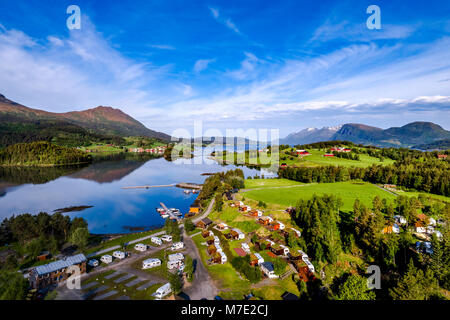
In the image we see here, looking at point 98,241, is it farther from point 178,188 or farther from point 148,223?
point 178,188

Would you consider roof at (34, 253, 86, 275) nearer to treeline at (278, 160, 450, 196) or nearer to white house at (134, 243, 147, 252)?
white house at (134, 243, 147, 252)

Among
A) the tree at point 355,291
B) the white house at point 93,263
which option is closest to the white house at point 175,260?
the white house at point 93,263

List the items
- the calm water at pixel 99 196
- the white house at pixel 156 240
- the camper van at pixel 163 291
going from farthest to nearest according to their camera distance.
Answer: the calm water at pixel 99 196 → the white house at pixel 156 240 → the camper van at pixel 163 291

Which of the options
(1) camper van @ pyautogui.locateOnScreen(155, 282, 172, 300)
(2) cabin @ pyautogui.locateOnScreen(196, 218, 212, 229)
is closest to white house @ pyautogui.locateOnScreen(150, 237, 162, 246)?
(2) cabin @ pyautogui.locateOnScreen(196, 218, 212, 229)

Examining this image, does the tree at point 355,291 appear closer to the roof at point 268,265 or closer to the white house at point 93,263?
the roof at point 268,265

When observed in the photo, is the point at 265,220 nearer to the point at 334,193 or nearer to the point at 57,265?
the point at 334,193

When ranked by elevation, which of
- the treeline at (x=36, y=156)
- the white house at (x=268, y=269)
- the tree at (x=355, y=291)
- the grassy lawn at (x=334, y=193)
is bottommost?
the white house at (x=268, y=269)
